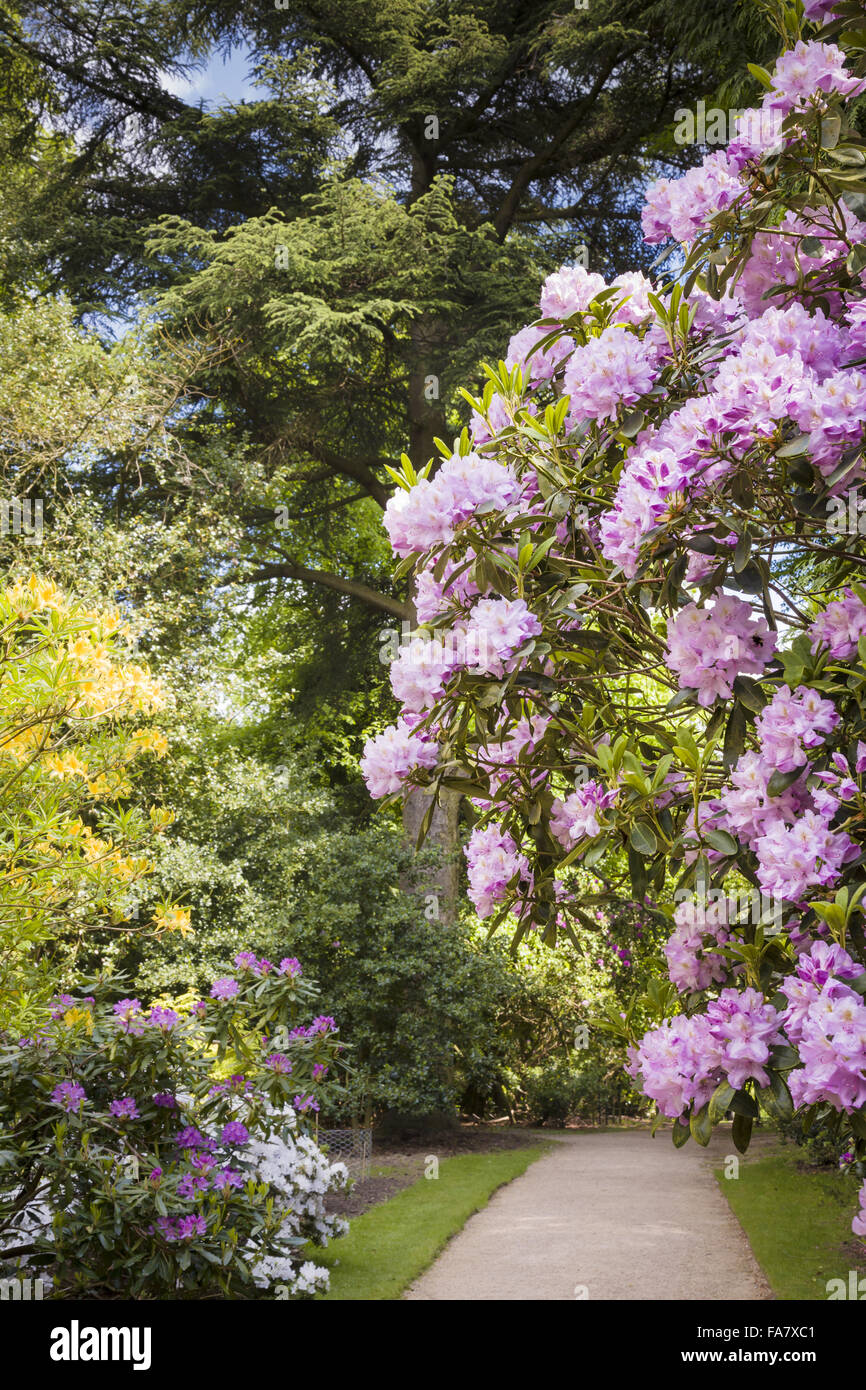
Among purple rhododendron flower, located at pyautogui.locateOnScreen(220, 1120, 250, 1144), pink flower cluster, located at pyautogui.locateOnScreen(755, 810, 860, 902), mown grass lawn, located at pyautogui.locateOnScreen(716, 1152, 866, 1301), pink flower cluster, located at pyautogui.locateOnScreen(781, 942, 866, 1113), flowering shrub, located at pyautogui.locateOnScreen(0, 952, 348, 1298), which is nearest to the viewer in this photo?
pink flower cluster, located at pyautogui.locateOnScreen(781, 942, 866, 1113)

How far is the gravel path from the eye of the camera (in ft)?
17.3

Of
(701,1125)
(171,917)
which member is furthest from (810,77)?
(171,917)

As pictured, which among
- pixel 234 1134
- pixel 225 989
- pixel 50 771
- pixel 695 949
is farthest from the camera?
pixel 225 989

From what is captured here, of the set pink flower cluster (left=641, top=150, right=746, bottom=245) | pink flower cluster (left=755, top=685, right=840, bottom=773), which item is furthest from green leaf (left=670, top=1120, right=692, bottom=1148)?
pink flower cluster (left=641, top=150, right=746, bottom=245)

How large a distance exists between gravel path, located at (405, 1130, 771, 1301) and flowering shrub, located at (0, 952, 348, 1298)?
1295 millimetres

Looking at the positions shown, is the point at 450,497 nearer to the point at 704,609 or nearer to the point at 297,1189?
the point at 704,609

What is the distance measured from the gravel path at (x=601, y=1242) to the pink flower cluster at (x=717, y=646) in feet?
12.8

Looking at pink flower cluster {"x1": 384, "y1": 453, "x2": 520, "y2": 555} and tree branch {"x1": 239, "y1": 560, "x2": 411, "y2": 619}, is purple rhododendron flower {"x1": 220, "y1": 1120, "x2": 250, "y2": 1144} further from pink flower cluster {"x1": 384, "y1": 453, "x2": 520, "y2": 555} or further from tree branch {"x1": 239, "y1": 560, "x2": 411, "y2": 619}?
tree branch {"x1": 239, "y1": 560, "x2": 411, "y2": 619}

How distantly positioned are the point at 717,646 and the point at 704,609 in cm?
11

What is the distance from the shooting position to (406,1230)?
6512 millimetres

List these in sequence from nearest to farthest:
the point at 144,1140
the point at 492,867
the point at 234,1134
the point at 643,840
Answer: the point at 643,840, the point at 492,867, the point at 144,1140, the point at 234,1134

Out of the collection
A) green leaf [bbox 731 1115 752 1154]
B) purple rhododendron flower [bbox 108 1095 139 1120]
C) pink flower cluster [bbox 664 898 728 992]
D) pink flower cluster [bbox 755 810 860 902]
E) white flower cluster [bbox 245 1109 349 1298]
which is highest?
pink flower cluster [bbox 755 810 860 902]

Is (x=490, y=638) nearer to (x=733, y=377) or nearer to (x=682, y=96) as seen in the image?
(x=733, y=377)

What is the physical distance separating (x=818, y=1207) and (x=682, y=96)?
9873 millimetres
